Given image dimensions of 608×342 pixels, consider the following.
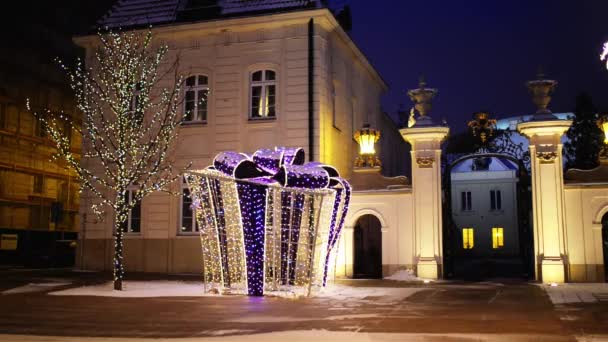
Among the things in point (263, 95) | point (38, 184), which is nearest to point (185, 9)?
point (263, 95)

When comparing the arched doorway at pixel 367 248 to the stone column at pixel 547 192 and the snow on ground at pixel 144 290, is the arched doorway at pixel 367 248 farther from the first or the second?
the snow on ground at pixel 144 290

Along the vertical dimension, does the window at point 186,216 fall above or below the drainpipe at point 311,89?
below

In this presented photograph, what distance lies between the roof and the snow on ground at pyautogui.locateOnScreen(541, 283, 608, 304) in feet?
38.9

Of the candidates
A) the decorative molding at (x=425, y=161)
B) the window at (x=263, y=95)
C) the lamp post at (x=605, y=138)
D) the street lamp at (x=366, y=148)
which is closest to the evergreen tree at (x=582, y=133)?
the lamp post at (x=605, y=138)

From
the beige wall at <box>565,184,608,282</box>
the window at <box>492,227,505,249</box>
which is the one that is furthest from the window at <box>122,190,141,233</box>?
the window at <box>492,227,505,249</box>

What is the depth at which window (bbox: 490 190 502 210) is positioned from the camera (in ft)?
148

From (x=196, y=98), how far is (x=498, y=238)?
93.9ft

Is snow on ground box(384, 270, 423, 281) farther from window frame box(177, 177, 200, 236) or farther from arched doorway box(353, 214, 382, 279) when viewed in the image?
window frame box(177, 177, 200, 236)

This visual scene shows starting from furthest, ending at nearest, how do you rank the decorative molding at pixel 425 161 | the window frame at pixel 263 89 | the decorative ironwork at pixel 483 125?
1. the window frame at pixel 263 89
2. the decorative ironwork at pixel 483 125
3. the decorative molding at pixel 425 161

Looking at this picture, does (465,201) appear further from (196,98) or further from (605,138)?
(196,98)

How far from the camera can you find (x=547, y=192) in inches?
736

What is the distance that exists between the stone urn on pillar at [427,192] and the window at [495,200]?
2706 cm

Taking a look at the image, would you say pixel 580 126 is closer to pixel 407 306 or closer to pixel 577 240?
pixel 577 240

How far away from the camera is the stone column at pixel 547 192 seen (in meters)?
18.3
